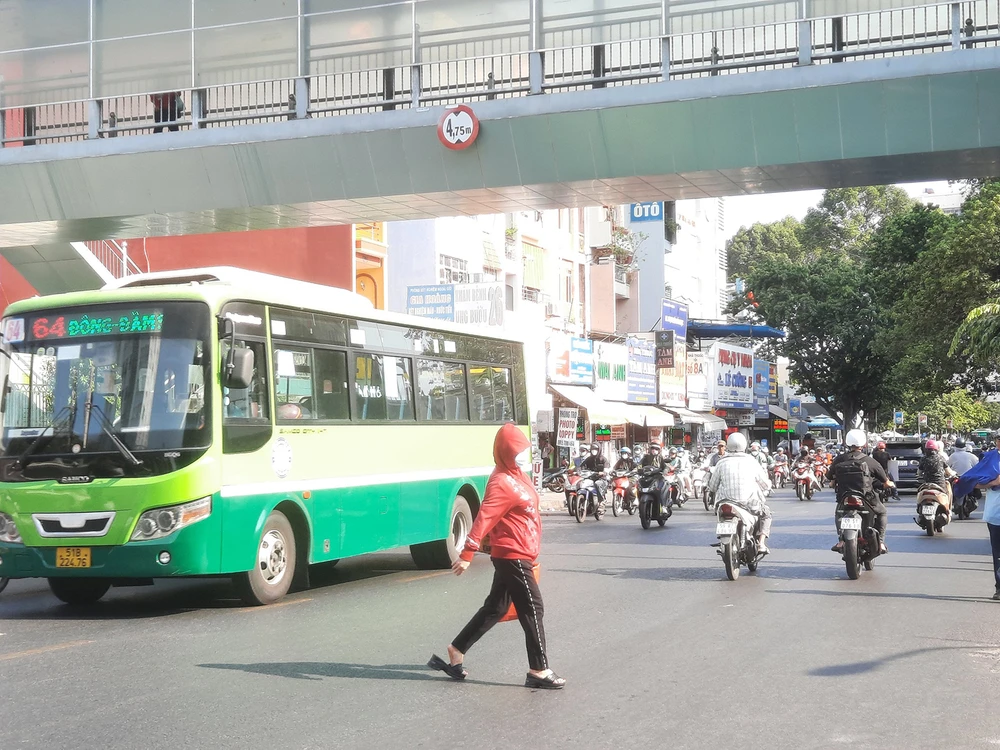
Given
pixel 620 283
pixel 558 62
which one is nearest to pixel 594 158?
pixel 558 62

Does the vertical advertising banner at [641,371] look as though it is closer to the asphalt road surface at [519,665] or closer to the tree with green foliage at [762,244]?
the asphalt road surface at [519,665]

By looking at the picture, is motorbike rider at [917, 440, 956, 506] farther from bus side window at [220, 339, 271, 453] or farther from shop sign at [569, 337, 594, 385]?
shop sign at [569, 337, 594, 385]

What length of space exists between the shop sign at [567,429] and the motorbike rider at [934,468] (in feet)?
40.8

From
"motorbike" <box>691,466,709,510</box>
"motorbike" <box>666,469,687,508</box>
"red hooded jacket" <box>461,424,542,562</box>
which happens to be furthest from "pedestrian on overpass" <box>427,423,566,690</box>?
"motorbike" <box>691,466,709,510</box>

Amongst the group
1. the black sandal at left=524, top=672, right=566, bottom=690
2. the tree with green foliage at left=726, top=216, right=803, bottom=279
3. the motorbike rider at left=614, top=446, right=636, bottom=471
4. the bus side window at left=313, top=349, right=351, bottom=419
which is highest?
the tree with green foliage at left=726, top=216, right=803, bottom=279

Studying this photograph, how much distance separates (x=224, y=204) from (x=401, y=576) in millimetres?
6738

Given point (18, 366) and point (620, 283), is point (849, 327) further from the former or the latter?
point (18, 366)

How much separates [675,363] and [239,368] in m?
44.5

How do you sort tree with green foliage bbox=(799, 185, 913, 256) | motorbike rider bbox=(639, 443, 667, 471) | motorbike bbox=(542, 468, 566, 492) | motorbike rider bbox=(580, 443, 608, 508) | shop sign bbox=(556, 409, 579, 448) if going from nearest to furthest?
1. motorbike rider bbox=(639, 443, 667, 471)
2. motorbike rider bbox=(580, 443, 608, 508)
3. motorbike bbox=(542, 468, 566, 492)
4. shop sign bbox=(556, 409, 579, 448)
5. tree with green foliage bbox=(799, 185, 913, 256)

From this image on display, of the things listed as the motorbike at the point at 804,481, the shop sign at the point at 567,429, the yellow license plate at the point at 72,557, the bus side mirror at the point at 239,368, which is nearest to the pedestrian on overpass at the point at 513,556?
the bus side mirror at the point at 239,368

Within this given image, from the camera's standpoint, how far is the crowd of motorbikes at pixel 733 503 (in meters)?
14.4

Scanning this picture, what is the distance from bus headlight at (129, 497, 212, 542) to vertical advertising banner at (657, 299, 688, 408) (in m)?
42.3

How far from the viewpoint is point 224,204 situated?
1878 centimetres

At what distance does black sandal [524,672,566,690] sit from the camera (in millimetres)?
7699
